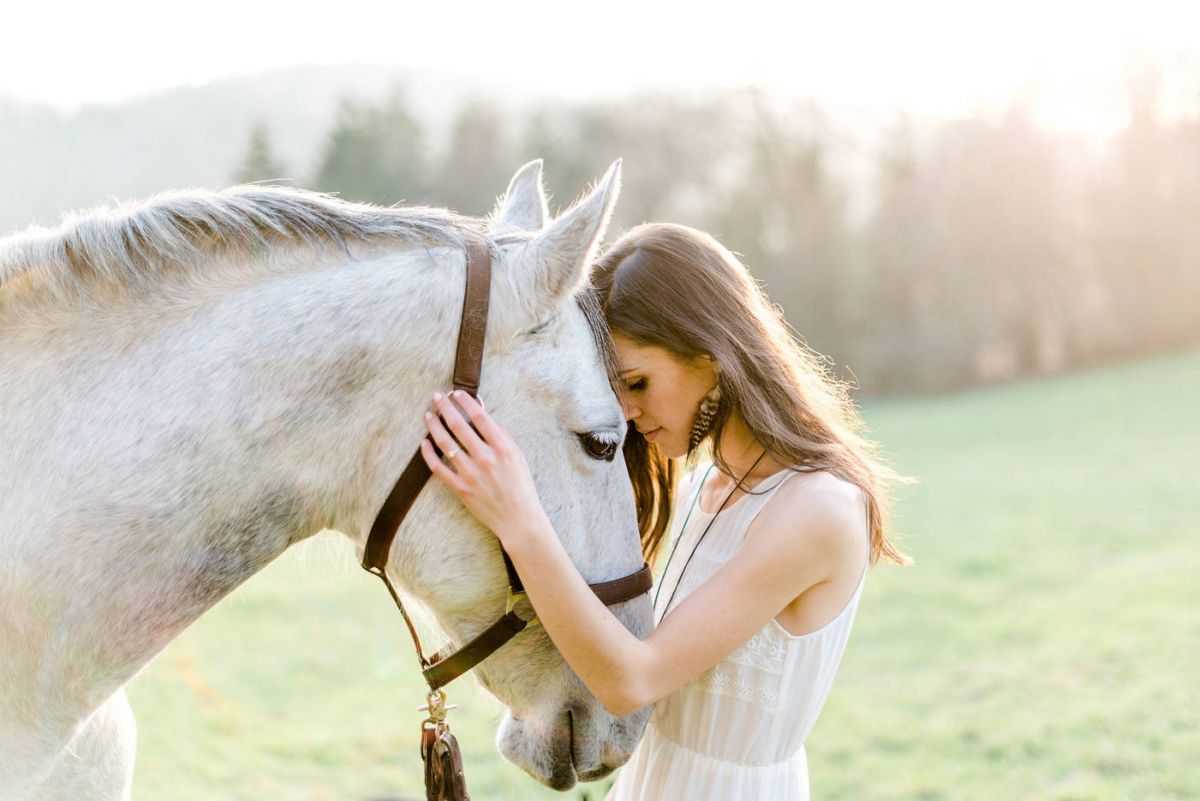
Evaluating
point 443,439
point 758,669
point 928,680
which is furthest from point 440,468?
point 928,680

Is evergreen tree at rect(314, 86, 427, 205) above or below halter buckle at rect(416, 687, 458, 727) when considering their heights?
below

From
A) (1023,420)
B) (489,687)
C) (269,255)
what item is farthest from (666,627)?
(1023,420)

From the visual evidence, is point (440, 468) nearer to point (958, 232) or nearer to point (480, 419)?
point (480, 419)

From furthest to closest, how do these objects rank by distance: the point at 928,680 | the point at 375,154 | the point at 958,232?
the point at 958,232, the point at 375,154, the point at 928,680

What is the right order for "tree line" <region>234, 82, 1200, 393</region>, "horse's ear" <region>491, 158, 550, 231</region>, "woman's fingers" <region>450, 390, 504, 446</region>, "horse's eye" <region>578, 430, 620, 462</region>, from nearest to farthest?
"woman's fingers" <region>450, 390, 504, 446</region>, "horse's eye" <region>578, 430, 620, 462</region>, "horse's ear" <region>491, 158, 550, 231</region>, "tree line" <region>234, 82, 1200, 393</region>

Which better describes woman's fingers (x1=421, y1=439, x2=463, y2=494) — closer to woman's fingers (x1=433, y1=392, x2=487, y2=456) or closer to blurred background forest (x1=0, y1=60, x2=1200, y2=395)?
woman's fingers (x1=433, y1=392, x2=487, y2=456)

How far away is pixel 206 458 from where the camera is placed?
165 centimetres

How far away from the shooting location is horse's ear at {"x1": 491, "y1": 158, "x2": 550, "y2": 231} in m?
2.23

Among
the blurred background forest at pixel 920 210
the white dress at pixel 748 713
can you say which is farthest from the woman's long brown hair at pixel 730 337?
the blurred background forest at pixel 920 210

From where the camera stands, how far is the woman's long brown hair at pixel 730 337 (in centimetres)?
213

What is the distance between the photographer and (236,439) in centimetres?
167

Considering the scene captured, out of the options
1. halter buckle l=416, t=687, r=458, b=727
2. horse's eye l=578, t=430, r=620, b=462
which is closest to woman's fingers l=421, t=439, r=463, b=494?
horse's eye l=578, t=430, r=620, b=462

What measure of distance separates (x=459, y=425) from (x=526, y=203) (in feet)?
2.48

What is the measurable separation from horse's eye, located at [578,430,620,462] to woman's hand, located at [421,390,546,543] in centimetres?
15
